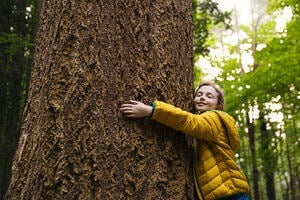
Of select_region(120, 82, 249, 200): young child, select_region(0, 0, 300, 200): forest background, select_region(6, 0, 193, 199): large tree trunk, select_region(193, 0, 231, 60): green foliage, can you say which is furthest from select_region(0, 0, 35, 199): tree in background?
select_region(120, 82, 249, 200): young child

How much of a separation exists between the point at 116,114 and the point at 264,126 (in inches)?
696

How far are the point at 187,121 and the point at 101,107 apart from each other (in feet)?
2.08

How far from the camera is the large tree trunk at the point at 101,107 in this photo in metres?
2.03

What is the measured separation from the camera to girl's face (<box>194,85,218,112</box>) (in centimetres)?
273

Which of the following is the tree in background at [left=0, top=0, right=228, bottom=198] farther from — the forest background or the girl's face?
the girl's face

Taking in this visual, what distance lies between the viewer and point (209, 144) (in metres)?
2.58

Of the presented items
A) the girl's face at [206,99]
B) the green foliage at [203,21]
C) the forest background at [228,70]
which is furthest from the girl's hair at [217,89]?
the green foliage at [203,21]

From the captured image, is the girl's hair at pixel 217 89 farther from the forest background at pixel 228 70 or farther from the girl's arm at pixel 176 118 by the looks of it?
the forest background at pixel 228 70

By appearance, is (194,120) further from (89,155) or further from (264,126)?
(264,126)

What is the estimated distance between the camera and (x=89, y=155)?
2.04 m

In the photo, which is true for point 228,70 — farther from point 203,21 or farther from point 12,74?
point 12,74

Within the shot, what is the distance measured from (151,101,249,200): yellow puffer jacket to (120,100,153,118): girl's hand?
2.8 inches

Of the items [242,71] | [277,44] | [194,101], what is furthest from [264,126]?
[194,101]

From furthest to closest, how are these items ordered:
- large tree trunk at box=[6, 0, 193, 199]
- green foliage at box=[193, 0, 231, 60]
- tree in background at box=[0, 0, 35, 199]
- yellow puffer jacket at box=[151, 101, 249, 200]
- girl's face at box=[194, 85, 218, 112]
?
green foliage at box=[193, 0, 231, 60] → tree in background at box=[0, 0, 35, 199] → girl's face at box=[194, 85, 218, 112] → yellow puffer jacket at box=[151, 101, 249, 200] → large tree trunk at box=[6, 0, 193, 199]
